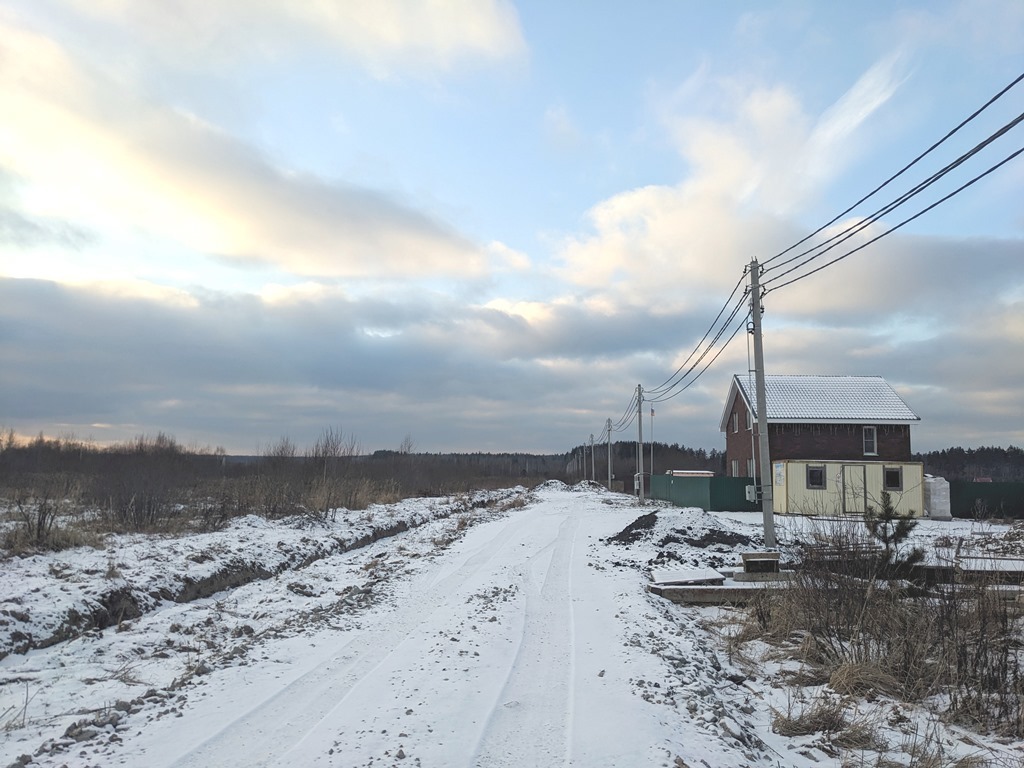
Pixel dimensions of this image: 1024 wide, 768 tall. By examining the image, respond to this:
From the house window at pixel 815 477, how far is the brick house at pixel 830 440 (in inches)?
1.9

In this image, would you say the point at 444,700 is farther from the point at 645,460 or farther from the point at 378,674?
the point at 645,460

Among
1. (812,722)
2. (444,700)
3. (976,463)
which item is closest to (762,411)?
(812,722)

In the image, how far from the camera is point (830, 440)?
37.4 meters

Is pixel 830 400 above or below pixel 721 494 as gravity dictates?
above

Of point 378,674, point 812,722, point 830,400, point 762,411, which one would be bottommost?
point 812,722

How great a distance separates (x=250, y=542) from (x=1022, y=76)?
1605 centimetres

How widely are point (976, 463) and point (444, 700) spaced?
119m

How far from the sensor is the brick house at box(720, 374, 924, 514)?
109 feet

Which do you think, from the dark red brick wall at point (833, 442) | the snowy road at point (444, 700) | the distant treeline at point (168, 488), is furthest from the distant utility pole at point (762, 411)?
the dark red brick wall at point (833, 442)

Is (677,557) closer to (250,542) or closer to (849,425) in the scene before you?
(250,542)

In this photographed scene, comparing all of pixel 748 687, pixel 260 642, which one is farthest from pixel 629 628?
pixel 260 642

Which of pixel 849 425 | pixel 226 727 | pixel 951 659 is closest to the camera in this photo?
pixel 226 727

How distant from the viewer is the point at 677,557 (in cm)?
1692

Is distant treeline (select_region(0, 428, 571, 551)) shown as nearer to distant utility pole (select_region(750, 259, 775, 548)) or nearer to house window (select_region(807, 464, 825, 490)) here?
distant utility pole (select_region(750, 259, 775, 548))
